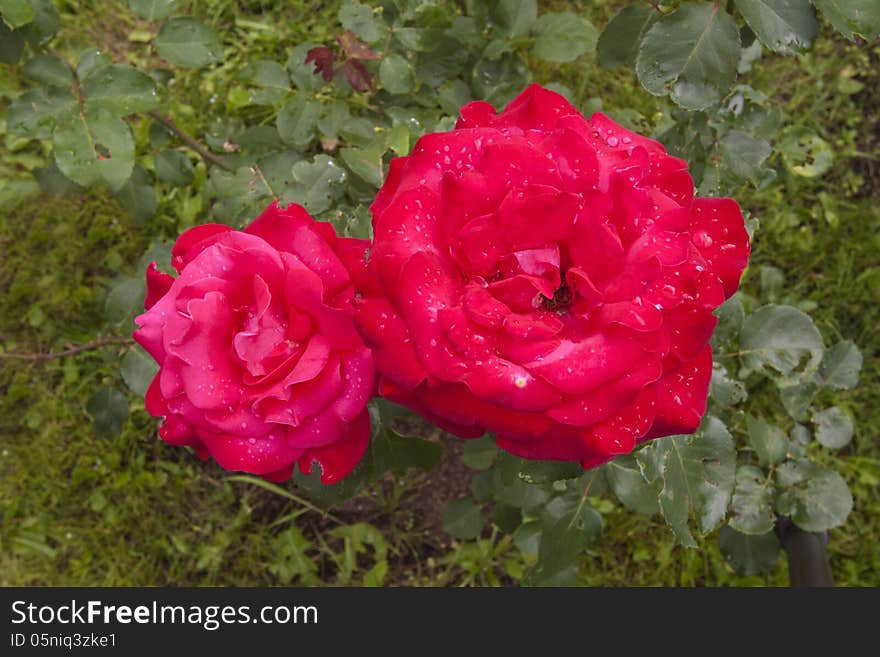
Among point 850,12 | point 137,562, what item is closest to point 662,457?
point 850,12

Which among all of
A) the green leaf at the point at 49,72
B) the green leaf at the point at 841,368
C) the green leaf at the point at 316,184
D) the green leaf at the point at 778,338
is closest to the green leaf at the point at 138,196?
the green leaf at the point at 49,72

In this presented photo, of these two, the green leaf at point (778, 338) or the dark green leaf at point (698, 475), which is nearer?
the dark green leaf at point (698, 475)

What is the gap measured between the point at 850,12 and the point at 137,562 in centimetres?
231

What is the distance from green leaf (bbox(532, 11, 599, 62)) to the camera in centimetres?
162

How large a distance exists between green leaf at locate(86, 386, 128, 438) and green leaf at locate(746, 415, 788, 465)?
4.12ft

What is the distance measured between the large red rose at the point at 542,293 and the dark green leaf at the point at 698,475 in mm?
320

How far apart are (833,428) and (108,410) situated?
1553mm

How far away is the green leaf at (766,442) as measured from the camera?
154 cm

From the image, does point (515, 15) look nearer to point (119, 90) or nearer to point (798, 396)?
point (119, 90)

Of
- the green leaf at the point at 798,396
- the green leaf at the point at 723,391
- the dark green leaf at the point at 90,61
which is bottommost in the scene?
the green leaf at the point at 798,396

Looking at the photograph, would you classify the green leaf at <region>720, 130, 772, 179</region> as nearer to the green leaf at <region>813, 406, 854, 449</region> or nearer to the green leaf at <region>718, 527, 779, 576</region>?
the green leaf at <region>813, 406, 854, 449</region>

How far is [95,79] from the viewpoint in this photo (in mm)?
1350

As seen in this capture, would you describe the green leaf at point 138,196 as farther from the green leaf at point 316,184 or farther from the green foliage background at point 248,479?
the green leaf at point 316,184

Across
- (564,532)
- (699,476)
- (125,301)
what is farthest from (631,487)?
(125,301)
